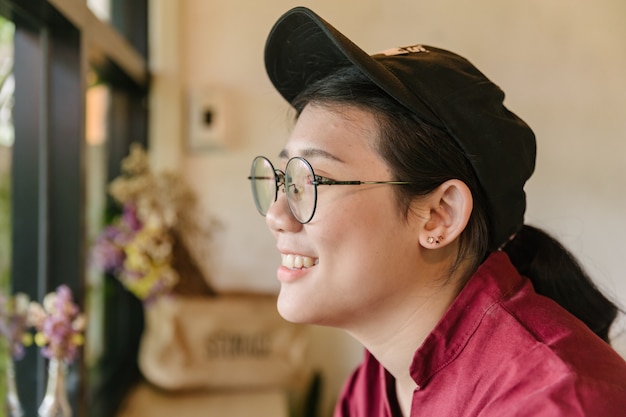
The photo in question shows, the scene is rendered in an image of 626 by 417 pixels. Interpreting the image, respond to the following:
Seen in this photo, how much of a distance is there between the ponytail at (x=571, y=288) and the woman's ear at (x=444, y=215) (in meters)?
0.22

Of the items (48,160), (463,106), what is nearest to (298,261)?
(463,106)

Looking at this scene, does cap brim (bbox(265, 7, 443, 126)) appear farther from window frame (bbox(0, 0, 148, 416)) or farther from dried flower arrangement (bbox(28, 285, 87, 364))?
dried flower arrangement (bbox(28, 285, 87, 364))

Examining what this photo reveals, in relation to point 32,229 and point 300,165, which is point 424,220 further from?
point 32,229

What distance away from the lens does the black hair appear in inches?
33.3

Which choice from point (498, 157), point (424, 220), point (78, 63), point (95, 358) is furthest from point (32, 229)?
point (498, 157)

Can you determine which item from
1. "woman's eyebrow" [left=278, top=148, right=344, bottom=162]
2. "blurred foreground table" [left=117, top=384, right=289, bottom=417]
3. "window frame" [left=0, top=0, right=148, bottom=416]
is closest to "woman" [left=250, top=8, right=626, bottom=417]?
"woman's eyebrow" [left=278, top=148, right=344, bottom=162]

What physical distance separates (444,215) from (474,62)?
3.80 feet

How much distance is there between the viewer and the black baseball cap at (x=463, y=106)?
80 cm

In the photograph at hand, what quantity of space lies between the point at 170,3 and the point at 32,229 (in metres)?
1.01

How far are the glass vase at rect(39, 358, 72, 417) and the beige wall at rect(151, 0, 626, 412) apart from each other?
742 millimetres

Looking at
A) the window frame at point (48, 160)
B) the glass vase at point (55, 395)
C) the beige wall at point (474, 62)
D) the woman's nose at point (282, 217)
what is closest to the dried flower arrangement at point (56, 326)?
the glass vase at point (55, 395)

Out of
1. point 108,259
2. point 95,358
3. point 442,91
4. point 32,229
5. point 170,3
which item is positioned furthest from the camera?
point 170,3

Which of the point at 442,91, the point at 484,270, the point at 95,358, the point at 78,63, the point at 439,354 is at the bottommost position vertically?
the point at 95,358

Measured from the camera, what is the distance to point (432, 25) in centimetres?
187
